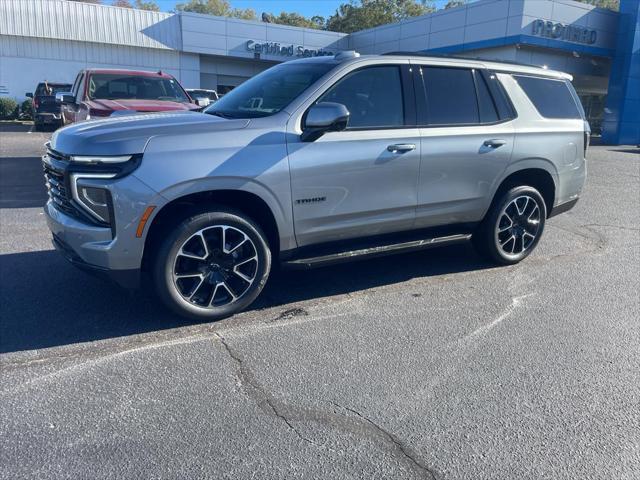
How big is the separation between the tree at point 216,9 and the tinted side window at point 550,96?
261 feet

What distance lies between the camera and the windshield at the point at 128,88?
9.31 metres

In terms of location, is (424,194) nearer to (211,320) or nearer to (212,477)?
(211,320)

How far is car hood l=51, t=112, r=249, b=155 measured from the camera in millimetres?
3613

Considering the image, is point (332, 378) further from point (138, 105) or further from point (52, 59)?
point (52, 59)

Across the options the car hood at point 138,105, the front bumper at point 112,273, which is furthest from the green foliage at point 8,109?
the front bumper at point 112,273

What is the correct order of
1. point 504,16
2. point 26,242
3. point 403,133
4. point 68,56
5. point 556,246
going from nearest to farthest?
point 403,133 → point 26,242 → point 556,246 → point 504,16 → point 68,56

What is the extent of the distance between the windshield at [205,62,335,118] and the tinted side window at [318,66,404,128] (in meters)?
0.21

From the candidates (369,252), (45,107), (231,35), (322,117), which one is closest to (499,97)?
(369,252)

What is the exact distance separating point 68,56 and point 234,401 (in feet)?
117

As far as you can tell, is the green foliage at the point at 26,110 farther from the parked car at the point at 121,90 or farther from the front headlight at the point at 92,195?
the front headlight at the point at 92,195

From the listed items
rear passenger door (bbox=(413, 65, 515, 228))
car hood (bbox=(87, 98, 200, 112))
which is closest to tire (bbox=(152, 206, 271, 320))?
rear passenger door (bbox=(413, 65, 515, 228))

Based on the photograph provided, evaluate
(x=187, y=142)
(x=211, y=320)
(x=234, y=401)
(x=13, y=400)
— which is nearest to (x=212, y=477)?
(x=234, y=401)

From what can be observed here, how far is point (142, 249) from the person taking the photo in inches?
148

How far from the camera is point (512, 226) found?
5645mm
